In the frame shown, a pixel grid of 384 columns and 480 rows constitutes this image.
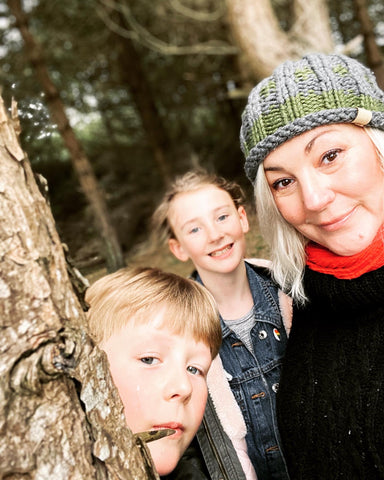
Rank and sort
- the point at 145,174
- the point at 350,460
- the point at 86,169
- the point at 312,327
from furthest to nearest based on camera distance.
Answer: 1. the point at 145,174
2. the point at 86,169
3. the point at 312,327
4. the point at 350,460

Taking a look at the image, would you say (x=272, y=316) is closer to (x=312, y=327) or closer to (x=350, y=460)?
(x=312, y=327)

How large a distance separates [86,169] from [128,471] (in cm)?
392

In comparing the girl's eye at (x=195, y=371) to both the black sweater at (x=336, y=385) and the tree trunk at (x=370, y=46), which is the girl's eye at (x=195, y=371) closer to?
the black sweater at (x=336, y=385)

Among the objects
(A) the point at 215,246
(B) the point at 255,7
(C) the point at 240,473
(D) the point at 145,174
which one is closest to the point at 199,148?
(D) the point at 145,174

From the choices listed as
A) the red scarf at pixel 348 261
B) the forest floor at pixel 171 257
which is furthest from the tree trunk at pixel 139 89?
the red scarf at pixel 348 261

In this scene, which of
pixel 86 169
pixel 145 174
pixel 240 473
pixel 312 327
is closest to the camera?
pixel 240 473

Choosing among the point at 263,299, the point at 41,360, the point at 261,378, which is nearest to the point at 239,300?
the point at 263,299

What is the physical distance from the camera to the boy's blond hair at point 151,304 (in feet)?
5.15

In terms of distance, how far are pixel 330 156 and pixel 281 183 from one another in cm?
22

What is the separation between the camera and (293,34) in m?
4.56

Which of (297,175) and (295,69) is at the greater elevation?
(295,69)

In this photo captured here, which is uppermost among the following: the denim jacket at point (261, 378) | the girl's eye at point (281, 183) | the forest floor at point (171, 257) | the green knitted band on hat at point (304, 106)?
the green knitted band on hat at point (304, 106)

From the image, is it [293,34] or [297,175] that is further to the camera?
[293,34]

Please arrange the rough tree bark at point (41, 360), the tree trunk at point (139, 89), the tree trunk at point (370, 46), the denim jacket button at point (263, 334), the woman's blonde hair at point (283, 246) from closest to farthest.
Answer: the rough tree bark at point (41, 360), the woman's blonde hair at point (283, 246), the denim jacket button at point (263, 334), the tree trunk at point (370, 46), the tree trunk at point (139, 89)
